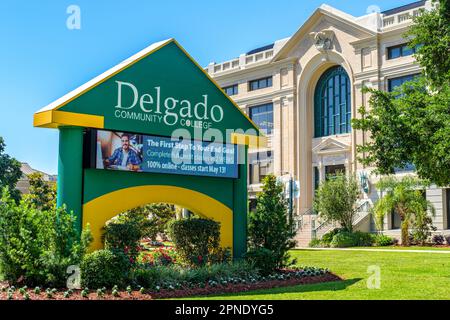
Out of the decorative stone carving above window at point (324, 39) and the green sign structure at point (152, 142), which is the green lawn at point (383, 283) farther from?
the decorative stone carving above window at point (324, 39)

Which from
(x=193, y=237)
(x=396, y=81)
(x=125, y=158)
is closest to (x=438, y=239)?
(x=396, y=81)

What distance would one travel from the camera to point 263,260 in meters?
18.1

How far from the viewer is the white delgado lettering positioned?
17203 mm

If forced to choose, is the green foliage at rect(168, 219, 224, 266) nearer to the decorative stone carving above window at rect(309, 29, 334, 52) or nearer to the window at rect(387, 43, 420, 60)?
the window at rect(387, 43, 420, 60)

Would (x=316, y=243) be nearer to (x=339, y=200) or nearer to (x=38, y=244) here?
(x=339, y=200)

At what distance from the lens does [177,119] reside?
1844 cm

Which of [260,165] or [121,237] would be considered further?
[260,165]

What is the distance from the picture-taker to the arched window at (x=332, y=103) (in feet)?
153

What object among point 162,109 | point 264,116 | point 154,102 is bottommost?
point 162,109

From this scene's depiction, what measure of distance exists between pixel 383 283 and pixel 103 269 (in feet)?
25.3

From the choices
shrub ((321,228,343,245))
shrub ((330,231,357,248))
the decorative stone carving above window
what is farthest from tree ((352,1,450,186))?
the decorative stone carving above window

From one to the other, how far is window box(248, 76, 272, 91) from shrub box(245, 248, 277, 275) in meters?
35.8

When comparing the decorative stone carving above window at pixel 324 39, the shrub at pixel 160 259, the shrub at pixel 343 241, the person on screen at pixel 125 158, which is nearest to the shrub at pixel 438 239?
the shrub at pixel 343 241
